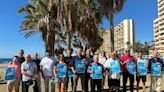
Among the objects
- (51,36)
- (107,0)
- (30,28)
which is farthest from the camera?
(30,28)

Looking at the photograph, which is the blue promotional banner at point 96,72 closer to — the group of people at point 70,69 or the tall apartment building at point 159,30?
the group of people at point 70,69

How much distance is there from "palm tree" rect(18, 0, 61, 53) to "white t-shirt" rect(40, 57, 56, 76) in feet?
59.8

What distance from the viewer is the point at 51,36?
36.2 metres

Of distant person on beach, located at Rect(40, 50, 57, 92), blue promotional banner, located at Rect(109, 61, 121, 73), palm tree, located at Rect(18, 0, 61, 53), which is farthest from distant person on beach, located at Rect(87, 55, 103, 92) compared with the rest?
palm tree, located at Rect(18, 0, 61, 53)

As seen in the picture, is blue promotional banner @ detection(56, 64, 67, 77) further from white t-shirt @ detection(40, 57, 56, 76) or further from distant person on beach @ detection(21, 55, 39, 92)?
distant person on beach @ detection(21, 55, 39, 92)

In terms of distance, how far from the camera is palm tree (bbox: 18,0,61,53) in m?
35.1

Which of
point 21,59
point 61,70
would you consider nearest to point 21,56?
point 21,59

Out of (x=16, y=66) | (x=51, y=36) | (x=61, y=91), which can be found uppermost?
(x=51, y=36)

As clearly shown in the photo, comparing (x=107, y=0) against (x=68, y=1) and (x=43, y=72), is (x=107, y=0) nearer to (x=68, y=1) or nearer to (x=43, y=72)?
(x=68, y=1)

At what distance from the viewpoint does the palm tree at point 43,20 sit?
35062 mm

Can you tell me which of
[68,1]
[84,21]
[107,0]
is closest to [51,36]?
[84,21]

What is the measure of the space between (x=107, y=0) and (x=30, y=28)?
39.2 ft

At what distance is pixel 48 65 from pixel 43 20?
22746 mm

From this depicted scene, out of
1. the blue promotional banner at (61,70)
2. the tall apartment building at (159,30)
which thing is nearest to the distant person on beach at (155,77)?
the blue promotional banner at (61,70)
